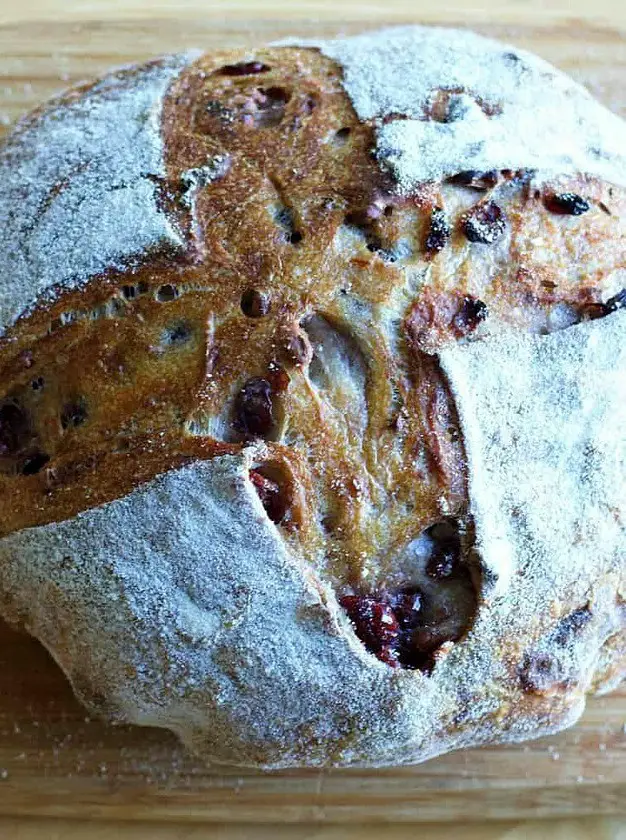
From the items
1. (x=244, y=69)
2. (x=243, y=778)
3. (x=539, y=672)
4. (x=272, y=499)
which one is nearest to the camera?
(x=272, y=499)

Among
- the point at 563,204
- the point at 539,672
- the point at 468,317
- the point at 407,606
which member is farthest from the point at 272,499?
the point at 563,204

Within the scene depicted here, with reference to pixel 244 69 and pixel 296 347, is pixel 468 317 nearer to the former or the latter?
pixel 296 347

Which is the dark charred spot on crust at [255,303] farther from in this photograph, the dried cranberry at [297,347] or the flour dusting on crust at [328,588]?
the flour dusting on crust at [328,588]

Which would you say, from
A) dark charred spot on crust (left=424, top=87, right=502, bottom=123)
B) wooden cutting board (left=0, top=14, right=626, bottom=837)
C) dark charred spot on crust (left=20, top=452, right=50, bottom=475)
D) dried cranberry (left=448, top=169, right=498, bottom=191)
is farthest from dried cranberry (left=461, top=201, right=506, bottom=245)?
wooden cutting board (left=0, top=14, right=626, bottom=837)

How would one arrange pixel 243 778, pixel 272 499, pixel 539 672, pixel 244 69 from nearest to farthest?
1. pixel 272 499
2. pixel 539 672
3. pixel 244 69
4. pixel 243 778

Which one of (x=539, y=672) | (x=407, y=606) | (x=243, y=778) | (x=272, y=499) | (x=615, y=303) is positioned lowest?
(x=243, y=778)

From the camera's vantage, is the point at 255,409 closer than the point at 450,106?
Yes

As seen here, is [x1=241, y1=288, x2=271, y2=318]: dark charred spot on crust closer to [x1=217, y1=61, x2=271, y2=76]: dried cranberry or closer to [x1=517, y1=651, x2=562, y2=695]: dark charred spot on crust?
[x1=217, y1=61, x2=271, y2=76]: dried cranberry

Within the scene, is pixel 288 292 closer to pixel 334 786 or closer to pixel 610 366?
pixel 610 366
